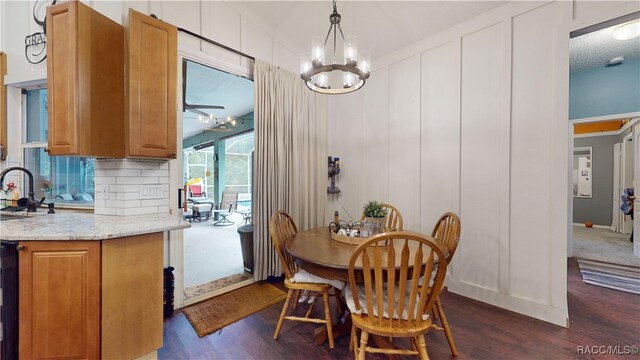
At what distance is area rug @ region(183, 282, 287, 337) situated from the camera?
2.13 meters

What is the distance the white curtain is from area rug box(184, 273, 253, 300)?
28cm

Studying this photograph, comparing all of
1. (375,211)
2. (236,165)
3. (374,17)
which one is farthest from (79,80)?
(236,165)

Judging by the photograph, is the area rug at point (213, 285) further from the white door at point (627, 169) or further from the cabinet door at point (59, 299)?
the white door at point (627, 169)

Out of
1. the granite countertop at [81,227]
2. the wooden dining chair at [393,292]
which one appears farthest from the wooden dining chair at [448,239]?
the granite countertop at [81,227]

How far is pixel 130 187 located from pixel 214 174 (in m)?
6.64

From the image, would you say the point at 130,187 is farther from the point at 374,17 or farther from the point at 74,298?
the point at 374,17

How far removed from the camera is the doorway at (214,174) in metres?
3.06

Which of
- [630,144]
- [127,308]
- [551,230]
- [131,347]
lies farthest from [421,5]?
[630,144]

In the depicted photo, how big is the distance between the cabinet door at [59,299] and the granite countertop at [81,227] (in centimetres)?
5

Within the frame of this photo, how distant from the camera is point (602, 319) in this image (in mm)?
2184

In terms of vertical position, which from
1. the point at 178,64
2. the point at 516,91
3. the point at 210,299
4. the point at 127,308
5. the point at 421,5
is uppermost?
the point at 421,5

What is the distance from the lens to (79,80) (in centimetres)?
174

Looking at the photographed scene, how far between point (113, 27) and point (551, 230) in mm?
3994

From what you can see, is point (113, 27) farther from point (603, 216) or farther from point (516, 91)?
point (603, 216)
